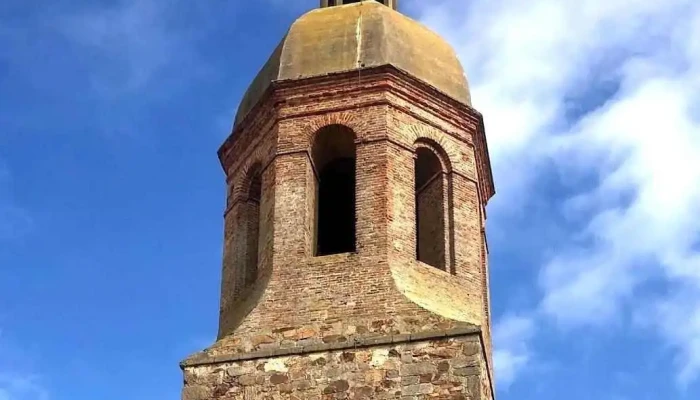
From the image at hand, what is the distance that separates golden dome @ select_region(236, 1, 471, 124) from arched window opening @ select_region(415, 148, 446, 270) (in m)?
0.80

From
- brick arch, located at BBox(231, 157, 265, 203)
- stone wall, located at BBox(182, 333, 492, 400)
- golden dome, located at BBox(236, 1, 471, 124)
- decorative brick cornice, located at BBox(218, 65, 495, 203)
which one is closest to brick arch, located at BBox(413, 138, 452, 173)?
decorative brick cornice, located at BBox(218, 65, 495, 203)

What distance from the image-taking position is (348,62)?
12.8 meters

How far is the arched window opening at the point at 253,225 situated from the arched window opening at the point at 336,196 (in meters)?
0.65

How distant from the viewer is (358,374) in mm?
10609

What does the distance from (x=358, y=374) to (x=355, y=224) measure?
1887 millimetres

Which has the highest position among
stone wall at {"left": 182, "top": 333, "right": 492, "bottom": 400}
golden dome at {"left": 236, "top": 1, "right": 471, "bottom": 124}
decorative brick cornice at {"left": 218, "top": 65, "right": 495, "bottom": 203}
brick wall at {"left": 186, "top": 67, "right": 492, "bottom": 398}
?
golden dome at {"left": 236, "top": 1, "right": 471, "bottom": 124}

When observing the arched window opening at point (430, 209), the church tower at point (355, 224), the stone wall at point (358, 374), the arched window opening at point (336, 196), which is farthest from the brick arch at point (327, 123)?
the stone wall at point (358, 374)

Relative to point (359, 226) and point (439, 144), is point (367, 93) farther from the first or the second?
point (359, 226)

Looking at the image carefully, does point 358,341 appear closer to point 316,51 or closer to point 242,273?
point 242,273

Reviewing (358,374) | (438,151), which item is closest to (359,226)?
(438,151)

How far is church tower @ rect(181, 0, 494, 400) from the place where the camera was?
1071 cm

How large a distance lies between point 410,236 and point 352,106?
62.1 inches

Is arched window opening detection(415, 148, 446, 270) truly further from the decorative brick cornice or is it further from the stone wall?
the stone wall

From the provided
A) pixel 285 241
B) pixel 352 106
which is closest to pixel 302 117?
pixel 352 106
